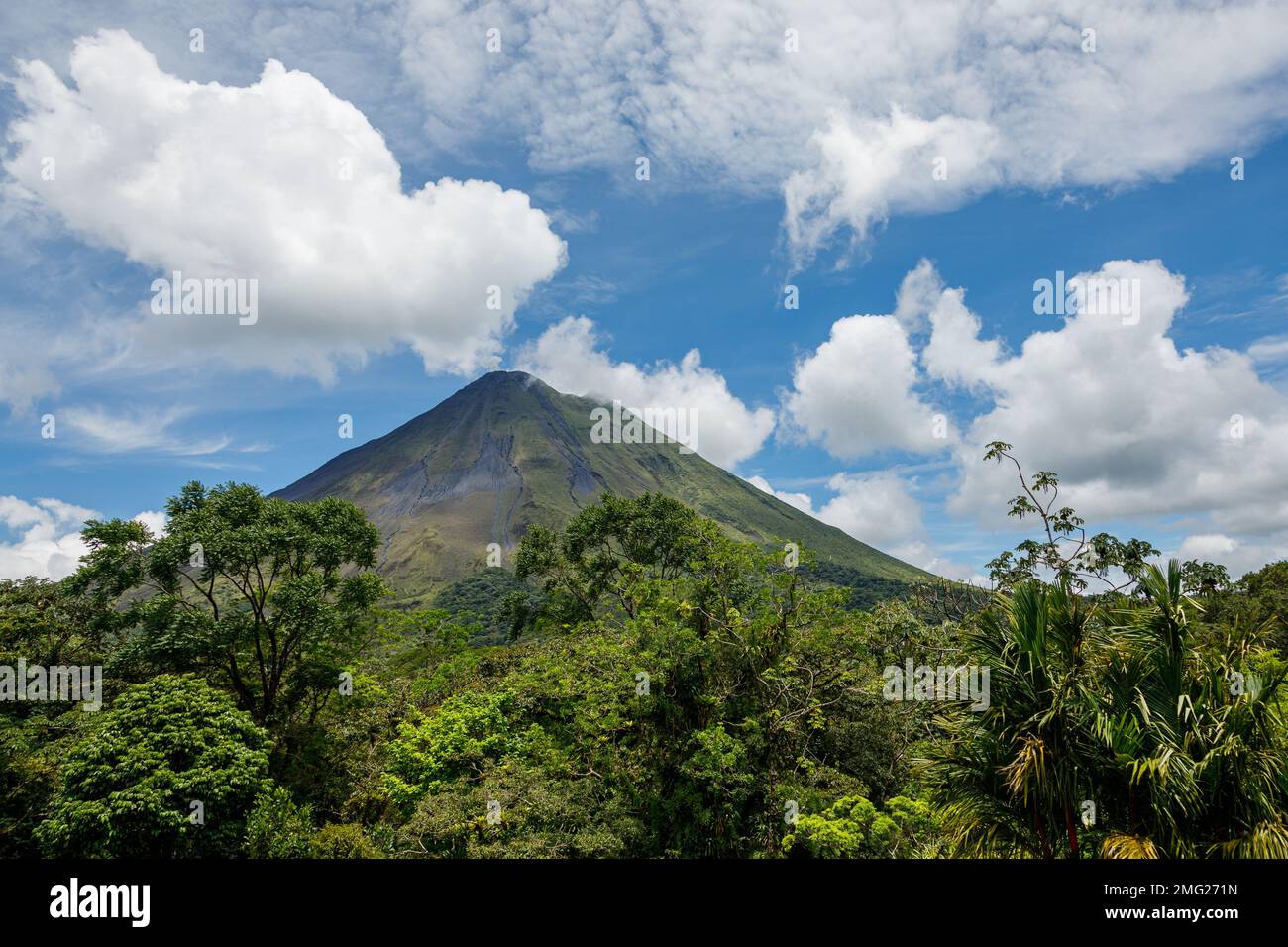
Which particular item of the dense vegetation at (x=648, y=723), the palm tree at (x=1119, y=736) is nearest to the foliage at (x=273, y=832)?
the dense vegetation at (x=648, y=723)

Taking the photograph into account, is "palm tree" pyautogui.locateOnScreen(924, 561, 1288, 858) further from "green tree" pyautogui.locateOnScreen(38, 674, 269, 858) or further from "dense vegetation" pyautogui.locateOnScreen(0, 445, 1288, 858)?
"green tree" pyautogui.locateOnScreen(38, 674, 269, 858)

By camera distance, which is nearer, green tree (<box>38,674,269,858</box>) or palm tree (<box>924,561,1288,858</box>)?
palm tree (<box>924,561,1288,858</box>)

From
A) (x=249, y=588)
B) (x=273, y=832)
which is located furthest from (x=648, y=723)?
(x=249, y=588)

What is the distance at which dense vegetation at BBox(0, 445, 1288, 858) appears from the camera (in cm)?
591

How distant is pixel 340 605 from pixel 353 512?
2.90 m

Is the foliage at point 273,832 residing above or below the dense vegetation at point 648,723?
below

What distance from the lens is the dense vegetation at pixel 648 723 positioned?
5.91 metres

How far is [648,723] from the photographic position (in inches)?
588

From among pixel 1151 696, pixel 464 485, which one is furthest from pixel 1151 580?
pixel 464 485

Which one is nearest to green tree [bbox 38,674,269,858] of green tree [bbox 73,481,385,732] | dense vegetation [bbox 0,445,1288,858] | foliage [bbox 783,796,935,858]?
dense vegetation [bbox 0,445,1288,858]

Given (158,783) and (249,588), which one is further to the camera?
(249,588)

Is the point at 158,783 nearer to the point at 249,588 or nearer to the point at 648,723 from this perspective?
the point at 249,588

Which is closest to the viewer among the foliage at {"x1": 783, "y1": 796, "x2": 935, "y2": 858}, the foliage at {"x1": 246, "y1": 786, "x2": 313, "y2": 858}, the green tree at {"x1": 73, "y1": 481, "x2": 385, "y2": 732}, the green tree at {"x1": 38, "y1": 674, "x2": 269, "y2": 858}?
the foliage at {"x1": 783, "y1": 796, "x2": 935, "y2": 858}

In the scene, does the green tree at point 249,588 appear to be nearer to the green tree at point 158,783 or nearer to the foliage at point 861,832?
the green tree at point 158,783
